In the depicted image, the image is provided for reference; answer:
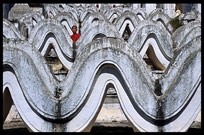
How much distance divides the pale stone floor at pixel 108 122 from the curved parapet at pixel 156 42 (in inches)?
51.9

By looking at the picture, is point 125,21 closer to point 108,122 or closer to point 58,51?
point 58,51

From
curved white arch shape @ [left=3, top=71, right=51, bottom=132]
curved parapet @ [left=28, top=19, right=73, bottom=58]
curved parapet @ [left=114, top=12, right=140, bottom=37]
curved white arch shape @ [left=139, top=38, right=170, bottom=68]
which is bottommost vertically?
curved white arch shape @ [left=3, top=71, right=51, bottom=132]

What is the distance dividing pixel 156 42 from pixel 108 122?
1.91 m

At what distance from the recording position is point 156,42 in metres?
5.20

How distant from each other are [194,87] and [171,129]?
0.38m

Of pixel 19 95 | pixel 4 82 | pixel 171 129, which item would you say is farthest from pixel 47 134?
pixel 171 129

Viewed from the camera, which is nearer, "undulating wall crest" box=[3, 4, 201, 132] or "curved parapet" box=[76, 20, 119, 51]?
"undulating wall crest" box=[3, 4, 201, 132]

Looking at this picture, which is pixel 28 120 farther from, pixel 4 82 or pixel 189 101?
pixel 189 101

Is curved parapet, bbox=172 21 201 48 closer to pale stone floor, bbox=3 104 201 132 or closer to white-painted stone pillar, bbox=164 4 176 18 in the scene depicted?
pale stone floor, bbox=3 104 201 132

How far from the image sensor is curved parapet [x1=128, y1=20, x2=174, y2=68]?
5.07 meters

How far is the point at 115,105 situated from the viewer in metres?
4.32

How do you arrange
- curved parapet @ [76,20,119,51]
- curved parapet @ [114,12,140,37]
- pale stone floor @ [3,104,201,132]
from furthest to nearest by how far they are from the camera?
curved parapet @ [114,12,140,37] < curved parapet @ [76,20,119,51] < pale stone floor @ [3,104,201,132]

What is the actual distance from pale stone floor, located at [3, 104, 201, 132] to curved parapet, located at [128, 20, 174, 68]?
51.9 inches

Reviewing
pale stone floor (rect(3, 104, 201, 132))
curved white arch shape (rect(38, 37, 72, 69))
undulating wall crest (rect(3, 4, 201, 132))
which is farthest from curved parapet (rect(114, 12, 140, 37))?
undulating wall crest (rect(3, 4, 201, 132))
